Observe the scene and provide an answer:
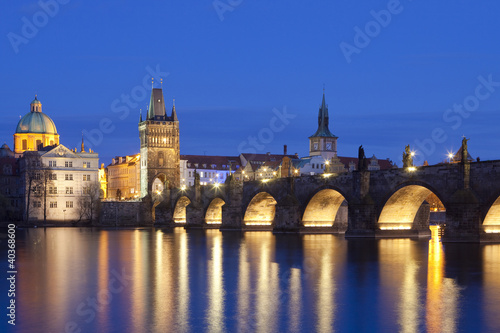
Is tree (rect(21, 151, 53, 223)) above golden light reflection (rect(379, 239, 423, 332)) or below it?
above

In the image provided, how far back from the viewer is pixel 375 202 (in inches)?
2185

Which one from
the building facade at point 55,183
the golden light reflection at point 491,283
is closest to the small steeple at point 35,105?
the building facade at point 55,183

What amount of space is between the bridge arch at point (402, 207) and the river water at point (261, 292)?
13980mm

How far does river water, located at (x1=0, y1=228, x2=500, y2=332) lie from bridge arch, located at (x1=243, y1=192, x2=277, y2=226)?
123 ft

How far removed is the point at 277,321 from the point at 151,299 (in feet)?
17.9

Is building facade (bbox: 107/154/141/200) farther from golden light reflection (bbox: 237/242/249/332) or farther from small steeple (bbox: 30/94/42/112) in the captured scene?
golden light reflection (bbox: 237/242/249/332)

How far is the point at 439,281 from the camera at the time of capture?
2634cm

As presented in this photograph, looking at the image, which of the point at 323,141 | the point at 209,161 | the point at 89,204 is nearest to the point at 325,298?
the point at 89,204

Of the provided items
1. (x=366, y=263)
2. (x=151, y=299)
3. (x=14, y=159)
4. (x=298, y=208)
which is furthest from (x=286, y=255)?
(x=14, y=159)

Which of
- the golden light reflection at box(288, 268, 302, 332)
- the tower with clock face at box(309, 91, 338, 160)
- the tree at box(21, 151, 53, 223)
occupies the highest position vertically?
the tower with clock face at box(309, 91, 338, 160)

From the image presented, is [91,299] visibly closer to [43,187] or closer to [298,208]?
[298,208]

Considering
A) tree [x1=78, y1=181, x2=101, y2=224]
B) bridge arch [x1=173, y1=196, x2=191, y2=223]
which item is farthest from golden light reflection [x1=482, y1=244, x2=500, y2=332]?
tree [x1=78, y1=181, x2=101, y2=224]

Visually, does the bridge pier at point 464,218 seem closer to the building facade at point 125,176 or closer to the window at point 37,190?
the window at point 37,190

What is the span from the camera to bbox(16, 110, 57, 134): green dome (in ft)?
417
